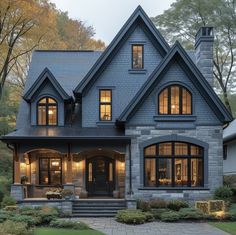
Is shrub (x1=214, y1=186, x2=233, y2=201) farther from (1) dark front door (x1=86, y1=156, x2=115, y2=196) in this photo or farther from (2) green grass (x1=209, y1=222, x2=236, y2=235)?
(1) dark front door (x1=86, y1=156, x2=115, y2=196)

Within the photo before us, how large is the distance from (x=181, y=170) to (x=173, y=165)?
53 centimetres

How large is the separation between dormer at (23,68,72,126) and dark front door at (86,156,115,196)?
2872 mm

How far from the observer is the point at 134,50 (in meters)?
25.3

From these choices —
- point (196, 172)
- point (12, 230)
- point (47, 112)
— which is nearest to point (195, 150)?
point (196, 172)

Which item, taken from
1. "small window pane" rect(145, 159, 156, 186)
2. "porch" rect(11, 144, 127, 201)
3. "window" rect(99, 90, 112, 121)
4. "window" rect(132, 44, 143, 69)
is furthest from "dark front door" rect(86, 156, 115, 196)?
"window" rect(132, 44, 143, 69)

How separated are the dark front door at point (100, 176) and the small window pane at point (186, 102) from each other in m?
4.92

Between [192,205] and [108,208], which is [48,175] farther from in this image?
[192,205]

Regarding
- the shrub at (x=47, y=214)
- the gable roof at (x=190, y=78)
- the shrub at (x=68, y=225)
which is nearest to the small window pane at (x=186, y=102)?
the gable roof at (x=190, y=78)

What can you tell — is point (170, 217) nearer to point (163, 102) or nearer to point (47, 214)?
point (47, 214)

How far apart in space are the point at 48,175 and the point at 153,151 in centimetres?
602

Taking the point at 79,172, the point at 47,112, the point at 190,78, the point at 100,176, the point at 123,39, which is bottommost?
the point at 100,176

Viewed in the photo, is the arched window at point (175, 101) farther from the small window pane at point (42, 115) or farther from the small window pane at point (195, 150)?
the small window pane at point (42, 115)

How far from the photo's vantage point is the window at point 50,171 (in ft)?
80.7

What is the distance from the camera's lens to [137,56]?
25391 mm
